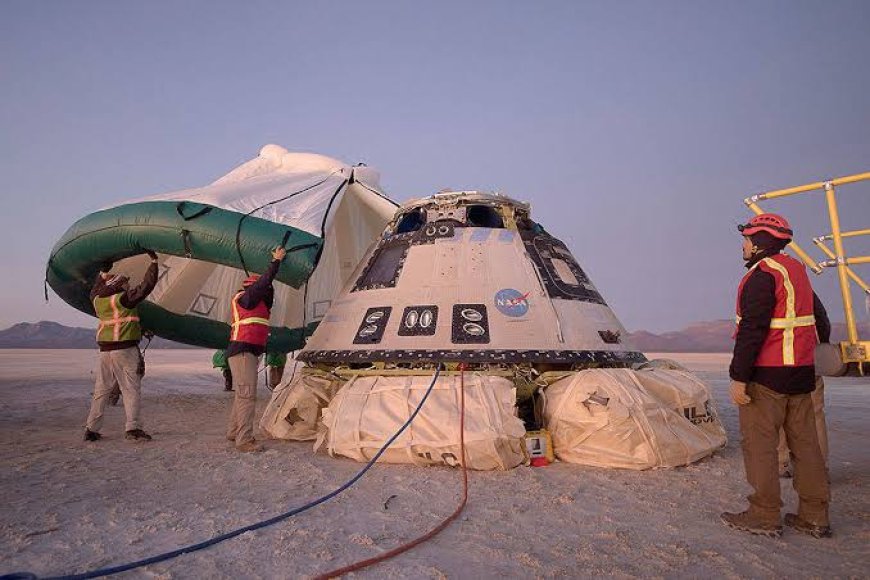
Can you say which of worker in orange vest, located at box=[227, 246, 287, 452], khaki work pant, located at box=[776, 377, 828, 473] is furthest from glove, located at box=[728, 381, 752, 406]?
worker in orange vest, located at box=[227, 246, 287, 452]

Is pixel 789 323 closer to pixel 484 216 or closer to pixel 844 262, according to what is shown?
pixel 844 262

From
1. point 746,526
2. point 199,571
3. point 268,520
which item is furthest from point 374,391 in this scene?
point 746,526

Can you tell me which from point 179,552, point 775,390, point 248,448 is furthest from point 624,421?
point 248,448

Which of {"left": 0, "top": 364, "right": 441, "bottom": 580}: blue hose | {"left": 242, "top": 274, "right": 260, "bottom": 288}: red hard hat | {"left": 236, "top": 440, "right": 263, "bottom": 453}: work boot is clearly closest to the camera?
{"left": 0, "top": 364, "right": 441, "bottom": 580}: blue hose

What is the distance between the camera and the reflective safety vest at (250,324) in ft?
21.6

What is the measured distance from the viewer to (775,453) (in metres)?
3.62

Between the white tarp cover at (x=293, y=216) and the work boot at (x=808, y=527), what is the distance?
18.8 feet

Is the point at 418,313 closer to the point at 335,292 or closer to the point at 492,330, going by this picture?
the point at 492,330

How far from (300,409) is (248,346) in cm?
100

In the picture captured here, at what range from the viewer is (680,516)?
393cm

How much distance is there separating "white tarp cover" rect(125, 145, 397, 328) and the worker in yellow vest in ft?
4.93

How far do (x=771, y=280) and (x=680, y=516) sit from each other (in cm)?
180

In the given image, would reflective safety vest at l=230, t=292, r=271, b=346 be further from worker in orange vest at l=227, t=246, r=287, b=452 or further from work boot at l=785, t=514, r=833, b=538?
work boot at l=785, t=514, r=833, b=538

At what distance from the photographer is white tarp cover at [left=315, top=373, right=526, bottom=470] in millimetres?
5242
